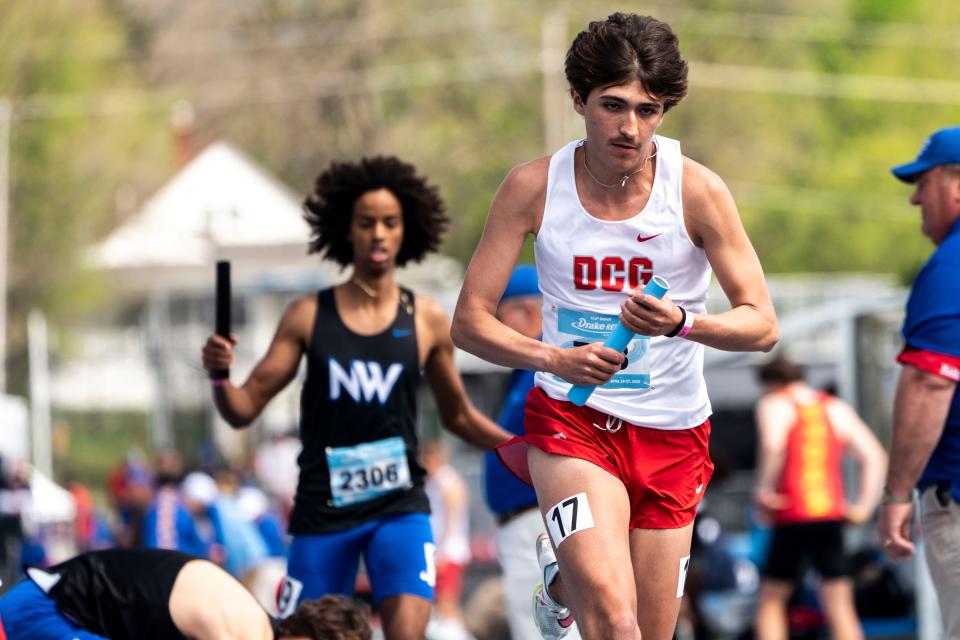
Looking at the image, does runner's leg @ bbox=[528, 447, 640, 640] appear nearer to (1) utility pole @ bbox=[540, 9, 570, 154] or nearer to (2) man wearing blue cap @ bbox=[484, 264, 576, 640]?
(2) man wearing blue cap @ bbox=[484, 264, 576, 640]

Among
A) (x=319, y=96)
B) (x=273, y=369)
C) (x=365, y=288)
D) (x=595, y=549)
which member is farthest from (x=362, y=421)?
(x=319, y=96)

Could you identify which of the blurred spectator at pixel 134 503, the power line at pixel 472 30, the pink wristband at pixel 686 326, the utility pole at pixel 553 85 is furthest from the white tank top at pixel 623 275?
the power line at pixel 472 30

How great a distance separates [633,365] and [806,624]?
25.3ft

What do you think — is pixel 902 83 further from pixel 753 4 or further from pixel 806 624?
pixel 806 624

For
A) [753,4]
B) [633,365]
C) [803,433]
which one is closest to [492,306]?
[633,365]

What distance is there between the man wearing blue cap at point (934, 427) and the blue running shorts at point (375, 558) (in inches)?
73.4

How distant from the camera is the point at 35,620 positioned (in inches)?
265

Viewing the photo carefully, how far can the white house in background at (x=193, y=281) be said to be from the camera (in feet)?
45.4

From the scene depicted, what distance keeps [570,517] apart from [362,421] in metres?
1.94

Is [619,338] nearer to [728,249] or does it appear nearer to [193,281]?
[728,249]

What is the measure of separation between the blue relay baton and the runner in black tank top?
75.2 inches

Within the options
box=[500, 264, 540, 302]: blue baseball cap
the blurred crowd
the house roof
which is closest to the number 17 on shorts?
box=[500, 264, 540, 302]: blue baseball cap

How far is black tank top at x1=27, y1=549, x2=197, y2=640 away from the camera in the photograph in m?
6.78

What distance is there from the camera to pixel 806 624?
13.1 m
